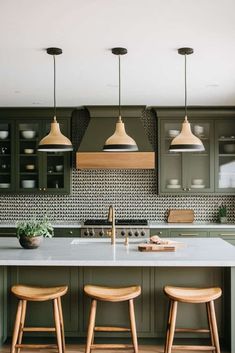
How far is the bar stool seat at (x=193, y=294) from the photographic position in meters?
3.54

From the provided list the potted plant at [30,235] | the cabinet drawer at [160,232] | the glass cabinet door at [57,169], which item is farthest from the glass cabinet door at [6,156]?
the potted plant at [30,235]

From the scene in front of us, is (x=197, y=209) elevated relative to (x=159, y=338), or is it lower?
elevated

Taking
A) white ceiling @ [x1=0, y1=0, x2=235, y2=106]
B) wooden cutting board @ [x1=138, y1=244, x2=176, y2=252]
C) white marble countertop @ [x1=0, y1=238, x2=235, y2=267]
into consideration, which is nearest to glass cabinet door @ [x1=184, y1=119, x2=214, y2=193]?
white ceiling @ [x1=0, y1=0, x2=235, y2=106]

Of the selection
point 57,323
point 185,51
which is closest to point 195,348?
point 57,323

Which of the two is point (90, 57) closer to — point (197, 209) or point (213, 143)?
point (213, 143)

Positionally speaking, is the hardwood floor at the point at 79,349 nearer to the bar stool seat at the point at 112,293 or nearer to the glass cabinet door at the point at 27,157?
the bar stool seat at the point at 112,293

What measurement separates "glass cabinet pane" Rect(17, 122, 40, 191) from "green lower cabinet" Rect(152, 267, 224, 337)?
3315 millimetres

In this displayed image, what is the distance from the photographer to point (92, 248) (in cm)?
432

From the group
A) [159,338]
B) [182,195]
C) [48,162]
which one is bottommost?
[159,338]

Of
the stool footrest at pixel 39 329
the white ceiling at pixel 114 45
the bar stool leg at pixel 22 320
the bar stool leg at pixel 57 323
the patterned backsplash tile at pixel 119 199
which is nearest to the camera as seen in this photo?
the white ceiling at pixel 114 45

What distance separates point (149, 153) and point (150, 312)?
292 cm

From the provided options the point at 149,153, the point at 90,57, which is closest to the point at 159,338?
the point at 90,57

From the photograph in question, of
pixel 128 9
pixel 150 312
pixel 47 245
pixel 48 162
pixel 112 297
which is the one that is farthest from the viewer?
pixel 48 162

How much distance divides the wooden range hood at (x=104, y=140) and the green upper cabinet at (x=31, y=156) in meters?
0.34
